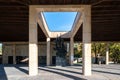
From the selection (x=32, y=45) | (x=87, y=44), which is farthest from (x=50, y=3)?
(x=87, y=44)

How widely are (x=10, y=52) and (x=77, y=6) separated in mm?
36913

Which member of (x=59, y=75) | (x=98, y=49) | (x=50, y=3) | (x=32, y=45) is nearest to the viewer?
(x=59, y=75)

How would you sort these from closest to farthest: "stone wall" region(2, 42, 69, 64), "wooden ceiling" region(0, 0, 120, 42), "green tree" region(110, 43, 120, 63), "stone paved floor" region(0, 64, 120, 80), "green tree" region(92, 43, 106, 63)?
"stone paved floor" region(0, 64, 120, 80) < "wooden ceiling" region(0, 0, 120, 42) < "stone wall" region(2, 42, 69, 64) < "green tree" region(110, 43, 120, 63) < "green tree" region(92, 43, 106, 63)

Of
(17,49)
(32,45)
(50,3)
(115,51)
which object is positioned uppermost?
(50,3)

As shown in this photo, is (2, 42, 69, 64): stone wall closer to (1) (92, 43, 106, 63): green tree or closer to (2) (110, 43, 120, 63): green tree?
(1) (92, 43, 106, 63): green tree

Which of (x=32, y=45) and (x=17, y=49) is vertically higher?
(x=17, y=49)

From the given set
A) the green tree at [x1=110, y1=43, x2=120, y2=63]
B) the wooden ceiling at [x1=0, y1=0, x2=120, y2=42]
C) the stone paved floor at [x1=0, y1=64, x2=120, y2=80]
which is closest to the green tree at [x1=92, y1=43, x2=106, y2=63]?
the green tree at [x1=110, y1=43, x2=120, y2=63]

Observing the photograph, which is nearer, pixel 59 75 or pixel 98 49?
pixel 59 75

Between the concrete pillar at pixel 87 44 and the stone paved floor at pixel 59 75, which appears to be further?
the concrete pillar at pixel 87 44

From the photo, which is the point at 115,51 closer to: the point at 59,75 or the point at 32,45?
the point at 32,45

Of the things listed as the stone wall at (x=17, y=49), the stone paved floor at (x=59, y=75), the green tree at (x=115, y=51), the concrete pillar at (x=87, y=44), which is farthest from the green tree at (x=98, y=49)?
the concrete pillar at (x=87, y=44)

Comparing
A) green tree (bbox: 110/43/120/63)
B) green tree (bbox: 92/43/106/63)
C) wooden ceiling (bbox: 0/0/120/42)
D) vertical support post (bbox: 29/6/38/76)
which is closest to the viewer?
wooden ceiling (bbox: 0/0/120/42)

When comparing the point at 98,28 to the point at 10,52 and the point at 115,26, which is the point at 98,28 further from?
the point at 10,52

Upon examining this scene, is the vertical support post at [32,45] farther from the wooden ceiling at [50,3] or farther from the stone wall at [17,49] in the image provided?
the stone wall at [17,49]
